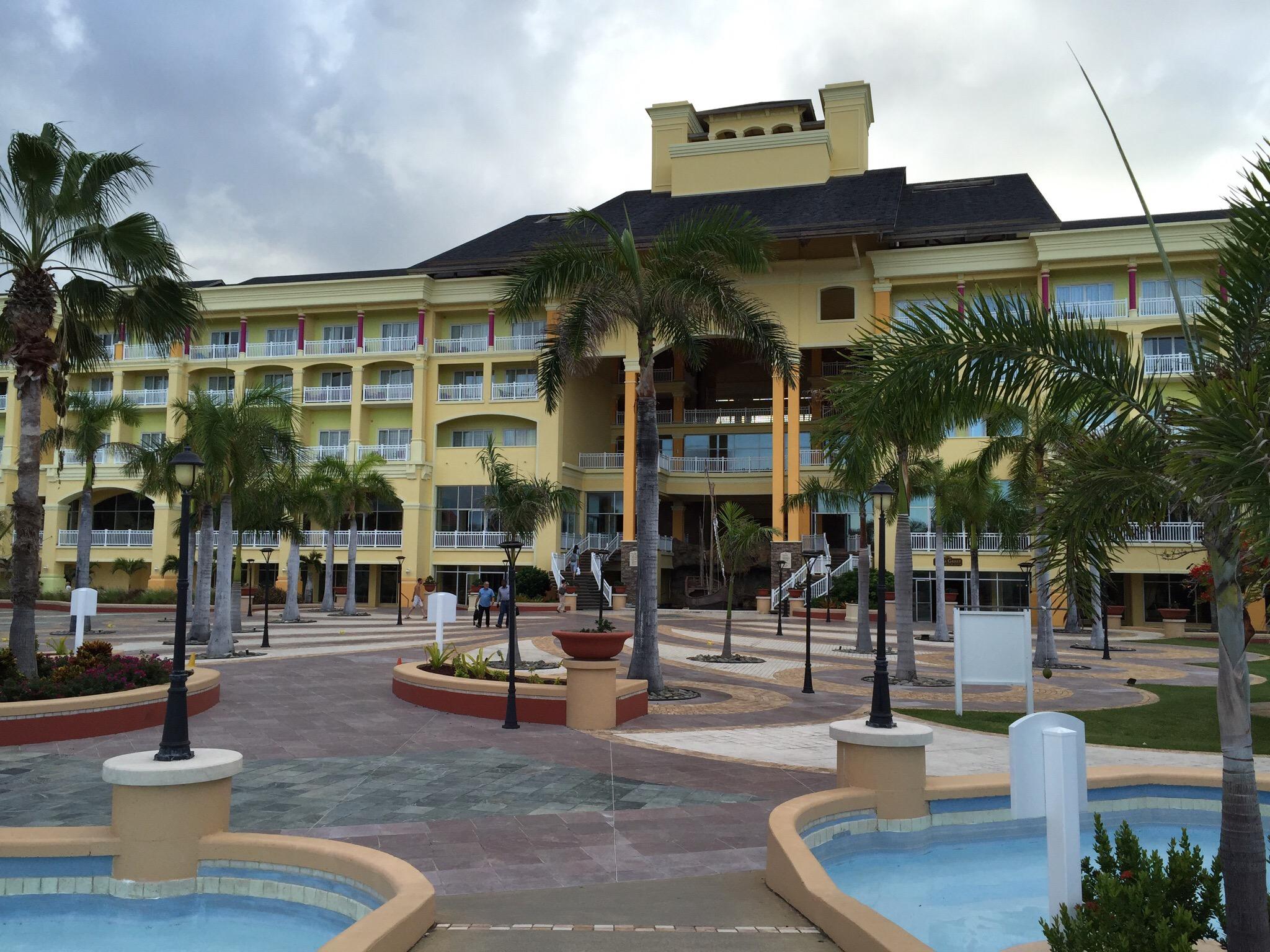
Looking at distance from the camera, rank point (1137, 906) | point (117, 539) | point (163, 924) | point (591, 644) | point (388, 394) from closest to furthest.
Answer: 1. point (1137, 906)
2. point (163, 924)
3. point (591, 644)
4. point (388, 394)
5. point (117, 539)

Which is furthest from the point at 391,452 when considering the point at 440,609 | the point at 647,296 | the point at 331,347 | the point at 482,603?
the point at 647,296

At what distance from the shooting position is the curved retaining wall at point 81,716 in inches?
458

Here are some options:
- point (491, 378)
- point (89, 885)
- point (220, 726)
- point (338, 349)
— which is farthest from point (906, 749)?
point (338, 349)

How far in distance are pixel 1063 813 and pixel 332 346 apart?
5229cm

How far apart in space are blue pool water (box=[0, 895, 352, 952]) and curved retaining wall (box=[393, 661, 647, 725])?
6.88m

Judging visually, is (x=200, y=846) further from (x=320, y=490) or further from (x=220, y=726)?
(x=320, y=490)

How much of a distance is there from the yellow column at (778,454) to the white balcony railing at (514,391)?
12.3 metres

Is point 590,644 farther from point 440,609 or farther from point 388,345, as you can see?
point 388,345

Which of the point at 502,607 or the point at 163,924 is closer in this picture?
the point at 163,924

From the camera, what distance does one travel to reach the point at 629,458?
1868 inches

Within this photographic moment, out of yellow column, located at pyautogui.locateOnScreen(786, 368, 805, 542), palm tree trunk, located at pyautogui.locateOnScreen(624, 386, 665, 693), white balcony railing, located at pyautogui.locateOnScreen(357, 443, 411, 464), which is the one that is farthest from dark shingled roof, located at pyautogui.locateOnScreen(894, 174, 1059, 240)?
palm tree trunk, located at pyautogui.locateOnScreen(624, 386, 665, 693)

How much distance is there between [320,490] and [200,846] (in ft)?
113

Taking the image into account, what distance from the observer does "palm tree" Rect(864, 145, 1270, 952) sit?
5.01 m

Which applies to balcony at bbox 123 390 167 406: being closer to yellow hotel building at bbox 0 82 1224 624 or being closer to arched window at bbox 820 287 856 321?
yellow hotel building at bbox 0 82 1224 624
